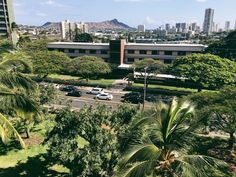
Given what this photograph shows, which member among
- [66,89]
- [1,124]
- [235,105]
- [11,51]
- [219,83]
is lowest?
[66,89]

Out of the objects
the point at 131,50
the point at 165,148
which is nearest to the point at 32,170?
the point at 165,148

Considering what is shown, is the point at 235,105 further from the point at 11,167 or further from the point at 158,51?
the point at 158,51

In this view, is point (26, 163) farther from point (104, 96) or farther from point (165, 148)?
point (104, 96)

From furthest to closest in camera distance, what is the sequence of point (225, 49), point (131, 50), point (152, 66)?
point (131, 50)
point (225, 49)
point (152, 66)

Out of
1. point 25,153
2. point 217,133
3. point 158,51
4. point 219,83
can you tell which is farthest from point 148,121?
point 158,51

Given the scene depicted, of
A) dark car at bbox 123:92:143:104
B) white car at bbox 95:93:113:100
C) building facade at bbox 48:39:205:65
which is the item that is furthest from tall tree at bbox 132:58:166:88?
white car at bbox 95:93:113:100
